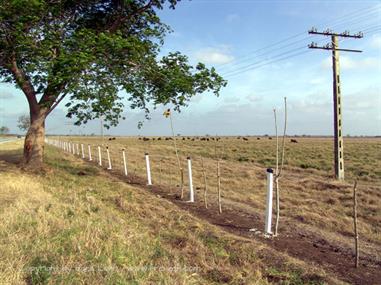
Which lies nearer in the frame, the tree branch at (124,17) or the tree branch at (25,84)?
the tree branch at (25,84)

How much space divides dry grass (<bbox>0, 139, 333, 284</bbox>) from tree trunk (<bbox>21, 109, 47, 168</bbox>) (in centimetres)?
722

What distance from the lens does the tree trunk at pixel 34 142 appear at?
52.4ft

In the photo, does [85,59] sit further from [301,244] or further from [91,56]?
[301,244]

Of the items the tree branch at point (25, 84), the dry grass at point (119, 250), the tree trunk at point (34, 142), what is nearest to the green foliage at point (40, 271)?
the dry grass at point (119, 250)

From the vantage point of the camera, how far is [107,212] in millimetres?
8516

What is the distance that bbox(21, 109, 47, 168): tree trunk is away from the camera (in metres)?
16.0

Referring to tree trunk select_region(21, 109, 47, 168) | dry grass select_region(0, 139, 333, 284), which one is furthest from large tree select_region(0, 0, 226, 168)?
dry grass select_region(0, 139, 333, 284)

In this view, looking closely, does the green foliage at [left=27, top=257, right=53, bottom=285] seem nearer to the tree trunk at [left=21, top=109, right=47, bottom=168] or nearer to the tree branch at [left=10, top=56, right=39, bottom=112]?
the tree branch at [left=10, top=56, right=39, bottom=112]

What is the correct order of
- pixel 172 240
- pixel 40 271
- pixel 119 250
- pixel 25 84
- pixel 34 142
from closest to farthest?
pixel 40 271 → pixel 119 250 → pixel 172 240 → pixel 25 84 → pixel 34 142

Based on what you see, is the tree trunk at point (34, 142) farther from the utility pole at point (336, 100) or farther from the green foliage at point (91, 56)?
the utility pole at point (336, 100)

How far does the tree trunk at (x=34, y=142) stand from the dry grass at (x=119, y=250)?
7219mm

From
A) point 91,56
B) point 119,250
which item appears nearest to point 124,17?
point 91,56

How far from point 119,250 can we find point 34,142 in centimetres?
1179

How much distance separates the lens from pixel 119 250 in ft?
18.2
